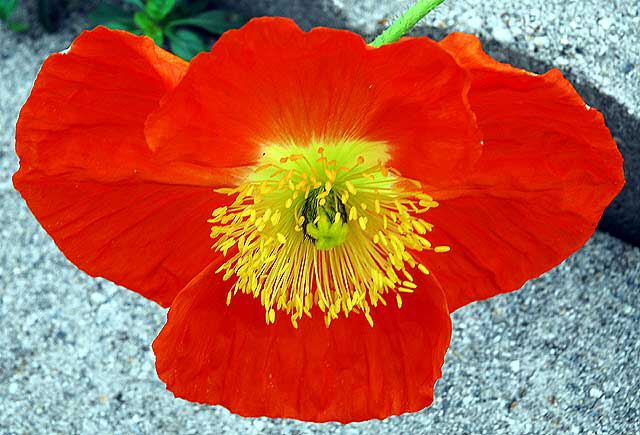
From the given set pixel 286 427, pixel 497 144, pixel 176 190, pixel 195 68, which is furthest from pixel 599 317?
pixel 195 68

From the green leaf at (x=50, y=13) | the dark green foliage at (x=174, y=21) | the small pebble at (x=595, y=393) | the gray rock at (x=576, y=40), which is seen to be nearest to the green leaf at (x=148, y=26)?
the dark green foliage at (x=174, y=21)

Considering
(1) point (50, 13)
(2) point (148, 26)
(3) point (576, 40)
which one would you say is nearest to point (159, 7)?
(2) point (148, 26)

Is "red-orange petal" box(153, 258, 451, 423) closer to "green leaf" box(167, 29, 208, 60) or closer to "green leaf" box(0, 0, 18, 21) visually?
"green leaf" box(167, 29, 208, 60)

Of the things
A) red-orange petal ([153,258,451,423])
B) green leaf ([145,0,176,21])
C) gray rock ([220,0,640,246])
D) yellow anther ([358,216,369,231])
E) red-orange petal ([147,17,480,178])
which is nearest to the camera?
red-orange petal ([147,17,480,178])

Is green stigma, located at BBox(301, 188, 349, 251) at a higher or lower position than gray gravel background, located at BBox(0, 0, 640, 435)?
higher

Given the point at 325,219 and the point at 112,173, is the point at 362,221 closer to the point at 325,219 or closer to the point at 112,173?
the point at 325,219

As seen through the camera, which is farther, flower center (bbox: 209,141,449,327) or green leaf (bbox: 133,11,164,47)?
green leaf (bbox: 133,11,164,47)

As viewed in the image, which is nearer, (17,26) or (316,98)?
(316,98)

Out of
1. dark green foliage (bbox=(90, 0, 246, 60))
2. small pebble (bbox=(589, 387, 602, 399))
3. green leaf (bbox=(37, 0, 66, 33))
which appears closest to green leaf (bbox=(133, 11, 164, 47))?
dark green foliage (bbox=(90, 0, 246, 60))
